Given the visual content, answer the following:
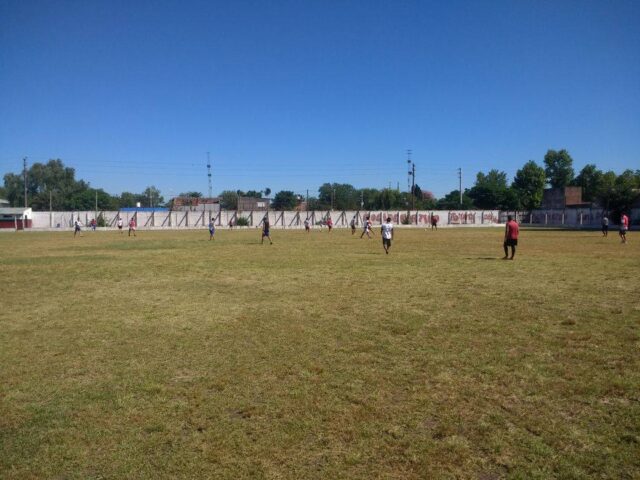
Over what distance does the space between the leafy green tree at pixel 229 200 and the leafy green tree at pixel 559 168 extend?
83.0 metres

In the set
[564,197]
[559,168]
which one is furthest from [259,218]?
[559,168]

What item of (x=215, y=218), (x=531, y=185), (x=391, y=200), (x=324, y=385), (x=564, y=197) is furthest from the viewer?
(x=391, y=200)

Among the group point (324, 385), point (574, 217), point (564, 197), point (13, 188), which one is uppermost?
point (13, 188)

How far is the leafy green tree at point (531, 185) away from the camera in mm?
102188

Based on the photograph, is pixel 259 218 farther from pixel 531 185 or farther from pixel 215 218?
pixel 531 185

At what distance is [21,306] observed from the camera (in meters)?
10.2

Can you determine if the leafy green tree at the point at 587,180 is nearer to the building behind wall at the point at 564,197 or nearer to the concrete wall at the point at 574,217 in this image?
the building behind wall at the point at 564,197

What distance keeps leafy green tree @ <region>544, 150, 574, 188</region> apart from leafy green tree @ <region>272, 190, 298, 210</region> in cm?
6792

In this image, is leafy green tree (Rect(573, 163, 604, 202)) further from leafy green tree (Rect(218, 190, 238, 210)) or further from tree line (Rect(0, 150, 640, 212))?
leafy green tree (Rect(218, 190, 238, 210))

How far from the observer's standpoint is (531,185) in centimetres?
10481

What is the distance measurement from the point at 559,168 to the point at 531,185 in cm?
1997

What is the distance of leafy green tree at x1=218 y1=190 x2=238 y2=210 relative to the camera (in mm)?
127438

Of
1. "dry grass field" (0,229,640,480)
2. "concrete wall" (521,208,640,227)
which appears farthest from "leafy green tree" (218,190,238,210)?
"dry grass field" (0,229,640,480)

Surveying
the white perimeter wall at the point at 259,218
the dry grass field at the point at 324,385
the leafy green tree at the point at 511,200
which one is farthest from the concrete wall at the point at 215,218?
the dry grass field at the point at 324,385
